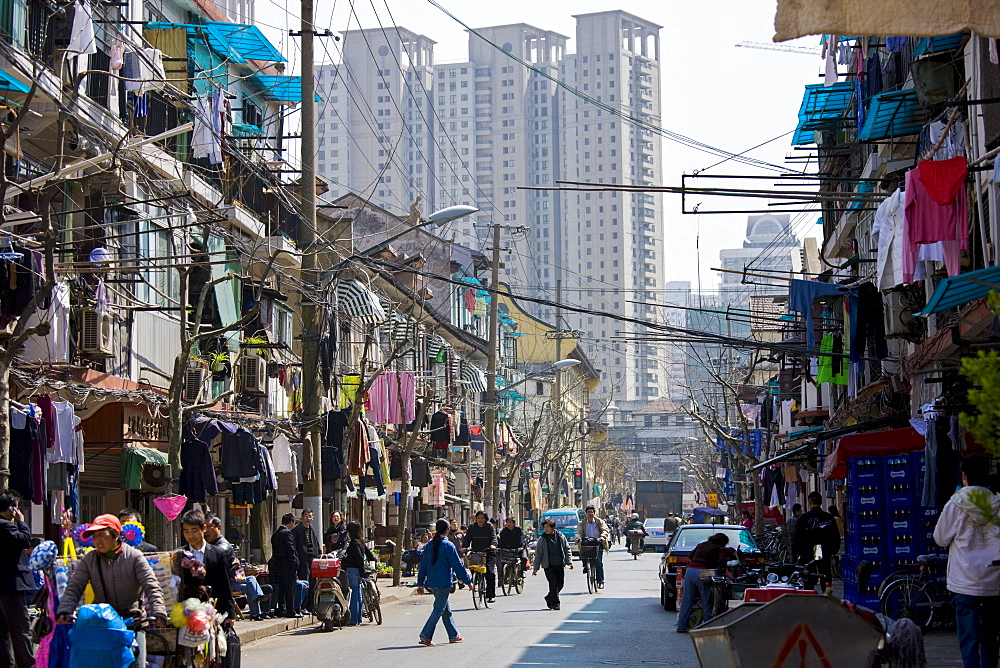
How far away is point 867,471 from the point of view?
1956 cm

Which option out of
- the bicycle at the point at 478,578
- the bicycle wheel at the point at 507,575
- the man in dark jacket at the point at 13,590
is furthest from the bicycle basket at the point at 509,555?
the man in dark jacket at the point at 13,590

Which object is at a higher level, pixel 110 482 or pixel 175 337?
pixel 175 337

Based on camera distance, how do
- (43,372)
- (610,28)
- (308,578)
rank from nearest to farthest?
1. (43,372)
2. (308,578)
3. (610,28)

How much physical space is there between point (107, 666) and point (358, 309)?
2161 centimetres

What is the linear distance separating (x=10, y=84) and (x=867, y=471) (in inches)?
515

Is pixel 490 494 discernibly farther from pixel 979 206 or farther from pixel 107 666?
pixel 107 666

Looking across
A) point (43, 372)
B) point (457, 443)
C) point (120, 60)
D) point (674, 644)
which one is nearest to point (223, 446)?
point (43, 372)

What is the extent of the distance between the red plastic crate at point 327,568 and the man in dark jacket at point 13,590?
9014mm

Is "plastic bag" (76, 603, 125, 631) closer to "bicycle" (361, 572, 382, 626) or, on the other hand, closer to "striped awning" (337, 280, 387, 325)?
"bicycle" (361, 572, 382, 626)

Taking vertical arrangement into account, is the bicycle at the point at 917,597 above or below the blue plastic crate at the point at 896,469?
below

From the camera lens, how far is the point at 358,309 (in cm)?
3161

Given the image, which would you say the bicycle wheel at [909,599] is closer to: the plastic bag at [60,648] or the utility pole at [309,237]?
the utility pole at [309,237]

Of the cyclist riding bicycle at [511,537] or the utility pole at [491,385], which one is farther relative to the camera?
the utility pole at [491,385]

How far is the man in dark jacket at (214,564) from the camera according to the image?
1246cm
